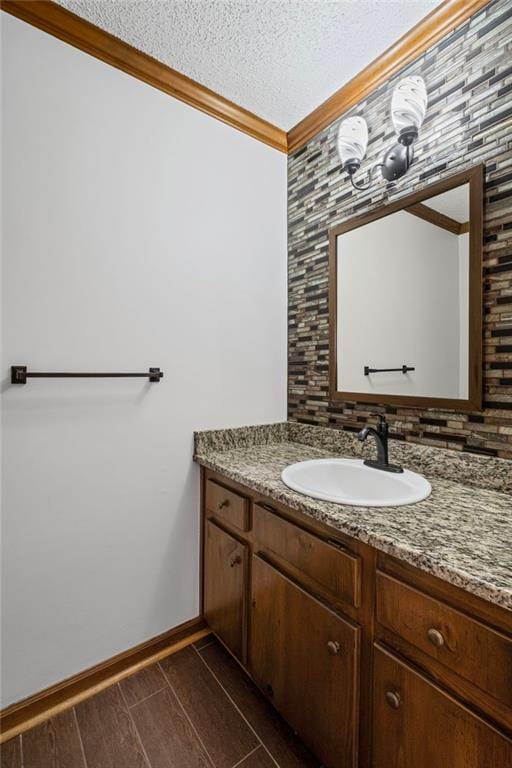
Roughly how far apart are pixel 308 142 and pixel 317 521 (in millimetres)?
1848

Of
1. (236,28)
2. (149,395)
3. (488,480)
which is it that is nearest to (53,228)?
(149,395)

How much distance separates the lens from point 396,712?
86 centimetres

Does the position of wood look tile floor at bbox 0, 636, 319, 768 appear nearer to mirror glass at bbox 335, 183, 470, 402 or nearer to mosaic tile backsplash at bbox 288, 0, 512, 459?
mosaic tile backsplash at bbox 288, 0, 512, 459

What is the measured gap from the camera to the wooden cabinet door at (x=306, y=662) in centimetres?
99

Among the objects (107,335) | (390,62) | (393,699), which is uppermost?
(390,62)

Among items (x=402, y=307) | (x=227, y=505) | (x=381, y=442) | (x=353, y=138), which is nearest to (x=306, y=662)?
(x=227, y=505)

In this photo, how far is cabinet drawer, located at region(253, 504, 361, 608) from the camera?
98 centimetres

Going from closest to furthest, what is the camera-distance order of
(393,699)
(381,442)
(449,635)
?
(449,635)
(393,699)
(381,442)

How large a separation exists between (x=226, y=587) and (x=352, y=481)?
688 mm

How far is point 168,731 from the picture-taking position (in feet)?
4.10

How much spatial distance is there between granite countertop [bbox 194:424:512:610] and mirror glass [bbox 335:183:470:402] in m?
0.27

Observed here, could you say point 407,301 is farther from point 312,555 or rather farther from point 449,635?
point 449,635

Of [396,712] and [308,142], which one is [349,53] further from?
[396,712]

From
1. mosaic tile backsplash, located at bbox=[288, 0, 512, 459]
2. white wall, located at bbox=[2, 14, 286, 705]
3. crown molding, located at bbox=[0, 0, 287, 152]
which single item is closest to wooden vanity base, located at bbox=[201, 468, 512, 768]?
white wall, located at bbox=[2, 14, 286, 705]
